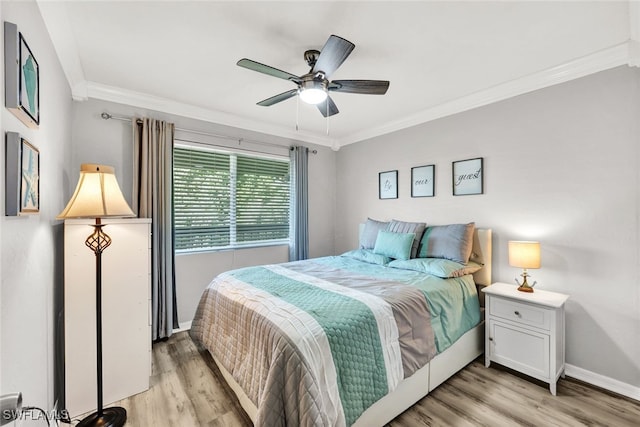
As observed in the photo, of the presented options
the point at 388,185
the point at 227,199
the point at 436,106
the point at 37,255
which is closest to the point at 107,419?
the point at 37,255

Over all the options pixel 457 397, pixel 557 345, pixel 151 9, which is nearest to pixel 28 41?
pixel 151 9

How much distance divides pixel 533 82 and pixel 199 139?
11.2 feet

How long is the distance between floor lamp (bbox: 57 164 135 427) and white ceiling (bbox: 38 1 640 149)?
3.19ft

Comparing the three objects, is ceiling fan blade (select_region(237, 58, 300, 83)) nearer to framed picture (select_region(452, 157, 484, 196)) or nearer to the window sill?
framed picture (select_region(452, 157, 484, 196))

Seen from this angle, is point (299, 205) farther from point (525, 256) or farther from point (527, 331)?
point (527, 331)

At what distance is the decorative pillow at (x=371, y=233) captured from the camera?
3533mm

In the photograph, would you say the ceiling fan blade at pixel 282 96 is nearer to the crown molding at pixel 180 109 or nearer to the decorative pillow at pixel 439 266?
the crown molding at pixel 180 109

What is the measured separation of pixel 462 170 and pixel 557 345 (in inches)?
69.1

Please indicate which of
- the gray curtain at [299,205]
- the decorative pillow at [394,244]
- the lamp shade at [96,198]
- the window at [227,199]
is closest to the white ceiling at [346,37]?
the window at [227,199]

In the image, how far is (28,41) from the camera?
1.36 m

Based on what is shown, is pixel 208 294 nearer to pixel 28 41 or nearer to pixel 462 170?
pixel 28 41

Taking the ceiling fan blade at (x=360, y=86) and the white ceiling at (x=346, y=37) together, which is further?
the ceiling fan blade at (x=360, y=86)

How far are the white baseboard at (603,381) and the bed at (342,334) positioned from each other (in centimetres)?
69

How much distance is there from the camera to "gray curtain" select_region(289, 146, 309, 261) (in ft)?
13.4
